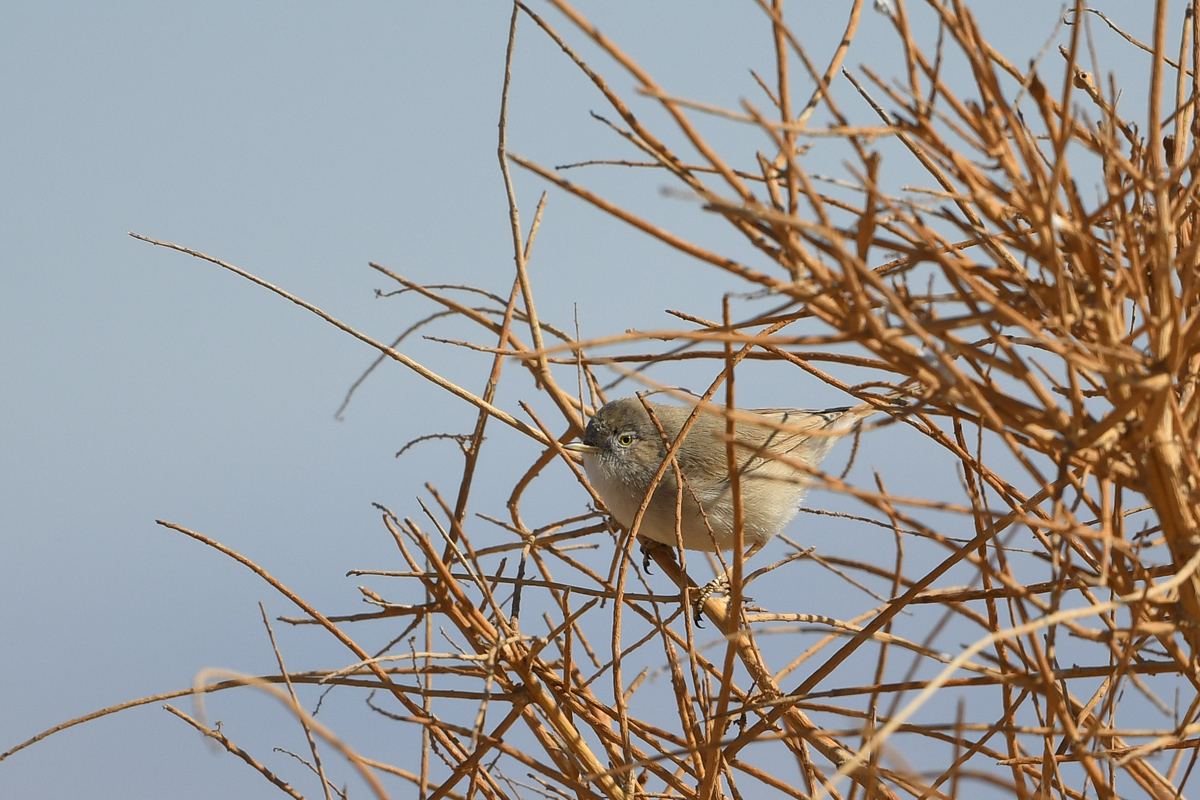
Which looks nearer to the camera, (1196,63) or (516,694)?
(1196,63)

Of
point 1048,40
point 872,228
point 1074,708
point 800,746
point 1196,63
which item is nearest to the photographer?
point 872,228

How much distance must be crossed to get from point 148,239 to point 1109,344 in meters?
1.37

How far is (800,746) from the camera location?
1.61m

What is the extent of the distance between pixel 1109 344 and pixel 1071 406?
0.21ft

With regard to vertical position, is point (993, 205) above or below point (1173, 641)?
above

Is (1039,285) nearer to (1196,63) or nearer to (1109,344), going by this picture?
(1109,344)

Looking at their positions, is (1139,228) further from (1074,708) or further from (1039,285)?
(1074,708)

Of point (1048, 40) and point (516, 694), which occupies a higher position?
point (1048, 40)

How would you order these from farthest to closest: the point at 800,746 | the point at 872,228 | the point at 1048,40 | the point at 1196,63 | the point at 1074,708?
the point at 800,746, the point at 1074,708, the point at 1196,63, the point at 1048,40, the point at 872,228

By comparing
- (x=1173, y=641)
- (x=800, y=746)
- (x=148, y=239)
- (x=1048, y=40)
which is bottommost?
(x=1173, y=641)

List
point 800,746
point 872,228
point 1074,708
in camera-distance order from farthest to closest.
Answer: point 800,746
point 1074,708
point 872,228

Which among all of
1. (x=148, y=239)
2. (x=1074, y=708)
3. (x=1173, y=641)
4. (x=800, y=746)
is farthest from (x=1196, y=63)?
(x=148, y=239)

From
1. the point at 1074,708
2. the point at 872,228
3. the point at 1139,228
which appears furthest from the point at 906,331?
the point at 1074,708

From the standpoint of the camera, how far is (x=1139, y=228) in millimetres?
1029
